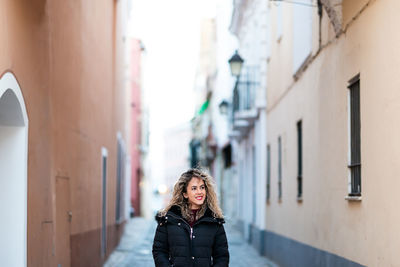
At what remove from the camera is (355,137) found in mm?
9938

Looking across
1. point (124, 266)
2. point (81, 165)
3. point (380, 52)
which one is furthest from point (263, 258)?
point (380, 52)

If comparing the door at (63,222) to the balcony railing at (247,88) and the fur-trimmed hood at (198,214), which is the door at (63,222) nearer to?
the fur-trimmed hood at (198,214)

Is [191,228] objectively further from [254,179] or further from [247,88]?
[254,179]

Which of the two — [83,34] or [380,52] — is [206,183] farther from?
[83,34]

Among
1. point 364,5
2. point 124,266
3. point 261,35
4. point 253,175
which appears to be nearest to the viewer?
point 364,5

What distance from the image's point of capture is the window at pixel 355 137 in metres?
9.73

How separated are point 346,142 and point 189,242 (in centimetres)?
469

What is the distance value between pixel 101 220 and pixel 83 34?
5.27 meters

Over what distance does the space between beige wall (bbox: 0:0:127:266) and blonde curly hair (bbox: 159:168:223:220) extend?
2.22m

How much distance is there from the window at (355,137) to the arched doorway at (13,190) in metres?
4.04

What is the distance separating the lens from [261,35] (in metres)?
21.7

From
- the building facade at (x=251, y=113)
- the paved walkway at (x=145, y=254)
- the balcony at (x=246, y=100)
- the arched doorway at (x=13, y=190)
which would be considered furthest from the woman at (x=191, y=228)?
the balcony at (x=246, y=100)

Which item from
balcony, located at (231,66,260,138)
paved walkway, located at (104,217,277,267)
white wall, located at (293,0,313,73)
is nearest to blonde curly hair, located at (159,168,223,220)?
white wall, located at (293,0,313,73)

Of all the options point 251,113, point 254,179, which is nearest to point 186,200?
point 251,113
